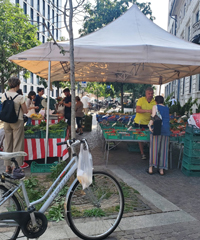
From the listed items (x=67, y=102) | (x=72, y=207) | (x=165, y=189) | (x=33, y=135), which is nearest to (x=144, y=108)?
(x=165, y=189)

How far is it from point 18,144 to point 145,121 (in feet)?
10.9

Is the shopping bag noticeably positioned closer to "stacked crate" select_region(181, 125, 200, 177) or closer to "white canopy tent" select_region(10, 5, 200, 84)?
"stacked crate" select_region(181, 125, 200, 177)

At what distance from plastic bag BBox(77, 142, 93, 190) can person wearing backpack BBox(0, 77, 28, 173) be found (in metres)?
2.33

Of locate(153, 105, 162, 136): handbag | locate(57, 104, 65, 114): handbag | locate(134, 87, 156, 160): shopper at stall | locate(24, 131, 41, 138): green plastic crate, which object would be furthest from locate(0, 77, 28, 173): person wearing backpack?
locate(57, 104, 65, 114): handbag

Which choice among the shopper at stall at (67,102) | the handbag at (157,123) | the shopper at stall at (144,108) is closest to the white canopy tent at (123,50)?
the shopper at stall at (144,108)

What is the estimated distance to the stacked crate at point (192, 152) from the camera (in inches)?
200

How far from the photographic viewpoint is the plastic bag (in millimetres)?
2639

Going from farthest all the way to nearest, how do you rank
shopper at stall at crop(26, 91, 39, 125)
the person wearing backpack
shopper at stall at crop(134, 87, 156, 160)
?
shopper at stall at crop(26, 91, 39, 125) → shopper at stall at crop(134, 87, 156, 160) → the person wearing backpack

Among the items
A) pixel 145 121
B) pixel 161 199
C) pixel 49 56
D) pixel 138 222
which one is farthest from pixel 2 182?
pixel 145 121

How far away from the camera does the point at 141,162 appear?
20.8 feet

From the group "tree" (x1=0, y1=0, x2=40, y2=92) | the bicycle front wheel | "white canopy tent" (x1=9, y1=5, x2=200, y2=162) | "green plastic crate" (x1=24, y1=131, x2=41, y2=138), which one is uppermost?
"tree" (x1=0, y1=0, x2=40, y2=92)

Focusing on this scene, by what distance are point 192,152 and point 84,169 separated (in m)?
3.24

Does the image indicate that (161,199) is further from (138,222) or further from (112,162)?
(112,162)

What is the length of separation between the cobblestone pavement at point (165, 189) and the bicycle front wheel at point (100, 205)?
0.60ft
